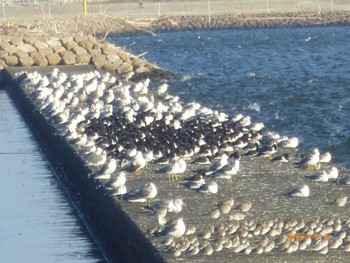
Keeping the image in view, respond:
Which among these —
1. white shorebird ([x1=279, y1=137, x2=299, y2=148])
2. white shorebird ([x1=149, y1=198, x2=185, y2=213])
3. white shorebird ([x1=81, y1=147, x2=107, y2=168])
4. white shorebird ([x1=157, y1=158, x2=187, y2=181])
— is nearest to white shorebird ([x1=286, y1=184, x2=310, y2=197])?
white shorebird ([x1=149, y1=198, x2=185, y2=213])

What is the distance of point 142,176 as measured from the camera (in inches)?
602

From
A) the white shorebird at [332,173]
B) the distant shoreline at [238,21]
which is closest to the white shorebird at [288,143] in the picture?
the white shorebird at [332,173]

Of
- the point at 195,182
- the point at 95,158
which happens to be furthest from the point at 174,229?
the point at 95,158

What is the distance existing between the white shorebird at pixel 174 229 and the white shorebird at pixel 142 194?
138 centimetres

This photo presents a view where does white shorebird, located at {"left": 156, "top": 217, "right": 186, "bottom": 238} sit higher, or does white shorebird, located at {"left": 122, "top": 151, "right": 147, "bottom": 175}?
white shorebird, located at {"left": 156, "top": 217, "right": 186, "bottom": 238}

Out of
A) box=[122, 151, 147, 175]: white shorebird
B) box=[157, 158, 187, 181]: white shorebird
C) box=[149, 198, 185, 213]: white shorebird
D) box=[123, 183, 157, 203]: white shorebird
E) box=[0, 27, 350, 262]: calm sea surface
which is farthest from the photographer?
box=[122, 151, 147, 175]: white shorebird

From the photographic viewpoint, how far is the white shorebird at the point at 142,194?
13.1 metres

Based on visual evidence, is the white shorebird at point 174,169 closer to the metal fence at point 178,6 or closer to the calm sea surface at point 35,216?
the calm sea surface at point 35,216

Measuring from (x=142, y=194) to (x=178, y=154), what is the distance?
370 centimetres

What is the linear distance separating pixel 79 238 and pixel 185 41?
65078 millimetres

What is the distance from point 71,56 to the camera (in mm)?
38312

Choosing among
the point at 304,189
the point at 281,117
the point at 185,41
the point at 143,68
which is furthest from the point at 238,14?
the point at 304,189

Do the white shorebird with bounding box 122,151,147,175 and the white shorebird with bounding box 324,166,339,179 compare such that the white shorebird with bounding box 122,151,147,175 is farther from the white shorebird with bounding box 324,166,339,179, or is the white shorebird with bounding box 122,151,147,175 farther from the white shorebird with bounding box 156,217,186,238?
the white shorebird with bounding box 156,217,186,238

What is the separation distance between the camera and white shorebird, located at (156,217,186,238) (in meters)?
11.5
